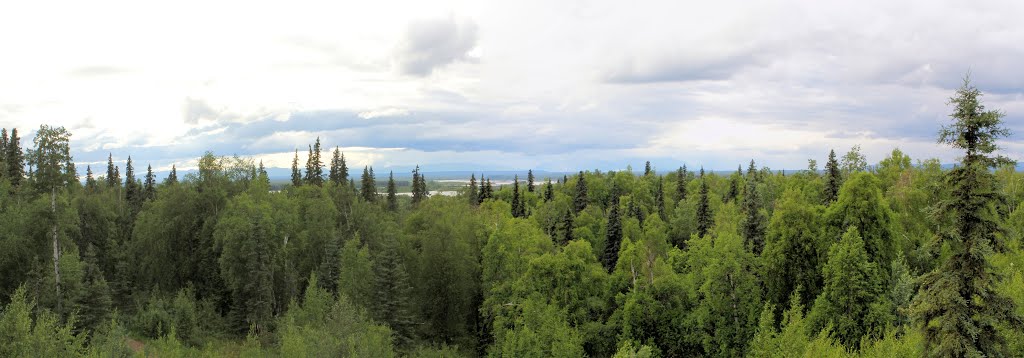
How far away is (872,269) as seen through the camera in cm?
3253

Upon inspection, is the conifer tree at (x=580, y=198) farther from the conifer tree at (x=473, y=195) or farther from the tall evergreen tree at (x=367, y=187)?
the tall evergreen tree at (x=367, y=187)

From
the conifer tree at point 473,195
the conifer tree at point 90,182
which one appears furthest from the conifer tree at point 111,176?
the conifer tree at point 473,195

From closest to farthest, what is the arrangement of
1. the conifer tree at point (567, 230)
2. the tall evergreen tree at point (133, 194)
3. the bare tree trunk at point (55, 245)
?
1. the bare tree trunk at point (55, 245)
2. the conifer tree at point (567, 230)
3. the tall evergreen tree at point (133, 194)

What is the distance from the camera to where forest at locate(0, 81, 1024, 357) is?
63.7 feet

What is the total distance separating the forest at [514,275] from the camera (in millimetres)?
19406

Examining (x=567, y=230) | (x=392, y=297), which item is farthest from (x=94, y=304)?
(x=567, y=230)

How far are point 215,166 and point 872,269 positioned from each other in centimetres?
6535

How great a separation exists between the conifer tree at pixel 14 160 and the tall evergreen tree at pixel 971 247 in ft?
264

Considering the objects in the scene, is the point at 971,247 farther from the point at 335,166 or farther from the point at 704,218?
the point at 335,166

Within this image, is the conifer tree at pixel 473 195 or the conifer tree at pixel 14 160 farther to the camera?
the conifer tree at pixel 473 195

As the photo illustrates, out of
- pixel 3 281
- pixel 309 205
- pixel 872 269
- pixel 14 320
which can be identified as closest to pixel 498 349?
pixel 872 269

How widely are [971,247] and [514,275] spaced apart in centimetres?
3435

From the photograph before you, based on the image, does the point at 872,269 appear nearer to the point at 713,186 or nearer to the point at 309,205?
the point at 309,205

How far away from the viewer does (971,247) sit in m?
18.1
